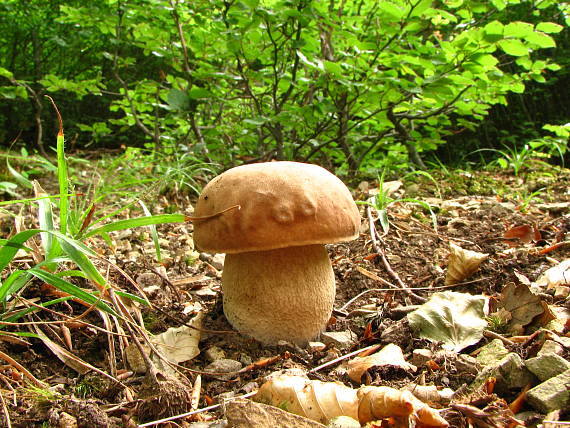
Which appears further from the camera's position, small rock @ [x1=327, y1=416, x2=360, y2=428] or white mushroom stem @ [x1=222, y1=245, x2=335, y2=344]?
white mushroom stem @ [x1=222, y1=245, x2=335, y2=344]

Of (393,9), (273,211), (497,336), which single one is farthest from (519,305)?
(393,9)

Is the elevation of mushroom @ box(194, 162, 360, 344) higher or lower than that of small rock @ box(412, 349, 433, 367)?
higher

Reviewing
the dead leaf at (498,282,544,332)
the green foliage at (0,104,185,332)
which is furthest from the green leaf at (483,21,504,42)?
the green foliage at (0,104,185,332)

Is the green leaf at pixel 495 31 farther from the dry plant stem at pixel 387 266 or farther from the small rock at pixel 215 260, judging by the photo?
the small rock at pixel 215 260

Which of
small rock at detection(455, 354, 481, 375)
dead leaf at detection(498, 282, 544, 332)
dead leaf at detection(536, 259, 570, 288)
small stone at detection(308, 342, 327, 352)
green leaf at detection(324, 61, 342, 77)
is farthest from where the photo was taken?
green leaf at detection(324, 61, 342, 77)

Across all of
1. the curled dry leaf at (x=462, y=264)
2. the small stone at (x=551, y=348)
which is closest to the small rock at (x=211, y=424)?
the small stone at (x=551, y=348)

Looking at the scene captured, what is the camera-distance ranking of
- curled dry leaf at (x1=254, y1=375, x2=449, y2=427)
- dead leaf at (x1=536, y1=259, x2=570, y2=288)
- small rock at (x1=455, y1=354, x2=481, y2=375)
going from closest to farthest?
curled dry leaf at (x1=254, y1=375, x2=449, y2=427) → small rock at (x1=455, y1=354, x2=481, y2=375) → dead leaf at (x1=536, y1=259, x2=570, y2=288)

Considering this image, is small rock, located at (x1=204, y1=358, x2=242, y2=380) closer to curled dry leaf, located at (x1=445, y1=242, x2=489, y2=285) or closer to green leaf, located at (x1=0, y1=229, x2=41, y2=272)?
green leaf, located at (x1=0, y1=229, x2=41, y2=272)

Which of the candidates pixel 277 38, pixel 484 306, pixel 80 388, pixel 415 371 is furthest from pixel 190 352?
pixel 277 38
